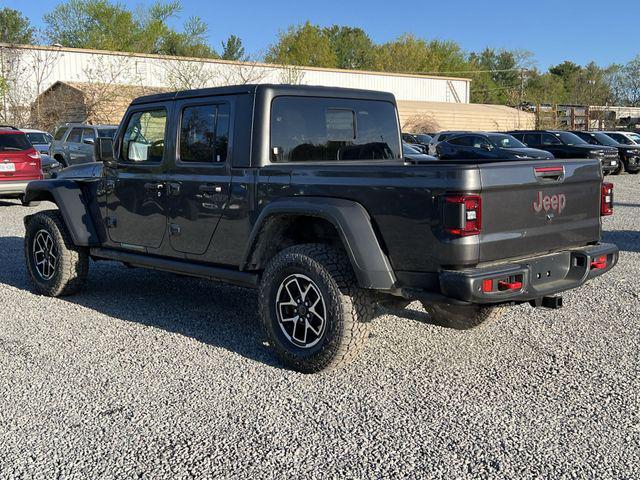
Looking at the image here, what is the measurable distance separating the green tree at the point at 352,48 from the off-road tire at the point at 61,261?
78.2 metres

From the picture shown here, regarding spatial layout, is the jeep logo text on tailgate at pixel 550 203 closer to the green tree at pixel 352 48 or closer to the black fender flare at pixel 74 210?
the black fender flare at pixel 74 210

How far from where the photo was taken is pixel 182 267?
5758mm

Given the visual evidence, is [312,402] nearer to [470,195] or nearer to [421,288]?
[421,288]

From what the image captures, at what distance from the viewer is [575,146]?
24.1m

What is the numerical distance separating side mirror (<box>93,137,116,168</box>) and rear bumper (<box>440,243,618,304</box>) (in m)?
3.50

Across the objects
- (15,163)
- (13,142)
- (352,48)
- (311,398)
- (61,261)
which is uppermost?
(352,48)

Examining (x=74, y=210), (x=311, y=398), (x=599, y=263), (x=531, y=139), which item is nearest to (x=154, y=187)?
(x=74, y=210)

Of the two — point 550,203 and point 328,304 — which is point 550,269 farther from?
point 328,304

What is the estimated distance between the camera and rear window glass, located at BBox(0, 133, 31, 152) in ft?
47.9

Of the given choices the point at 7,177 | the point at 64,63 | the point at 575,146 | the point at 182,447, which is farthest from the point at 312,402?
the point at 64,63

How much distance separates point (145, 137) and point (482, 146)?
17105 mm

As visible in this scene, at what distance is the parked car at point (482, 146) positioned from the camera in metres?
20.8

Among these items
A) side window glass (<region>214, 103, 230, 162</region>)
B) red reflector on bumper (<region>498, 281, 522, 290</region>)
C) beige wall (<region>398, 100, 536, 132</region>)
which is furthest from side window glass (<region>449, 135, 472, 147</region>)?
beige wall (<region>398, 100, 536, 132</region>)

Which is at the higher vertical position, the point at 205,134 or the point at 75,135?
the point at 75,135
